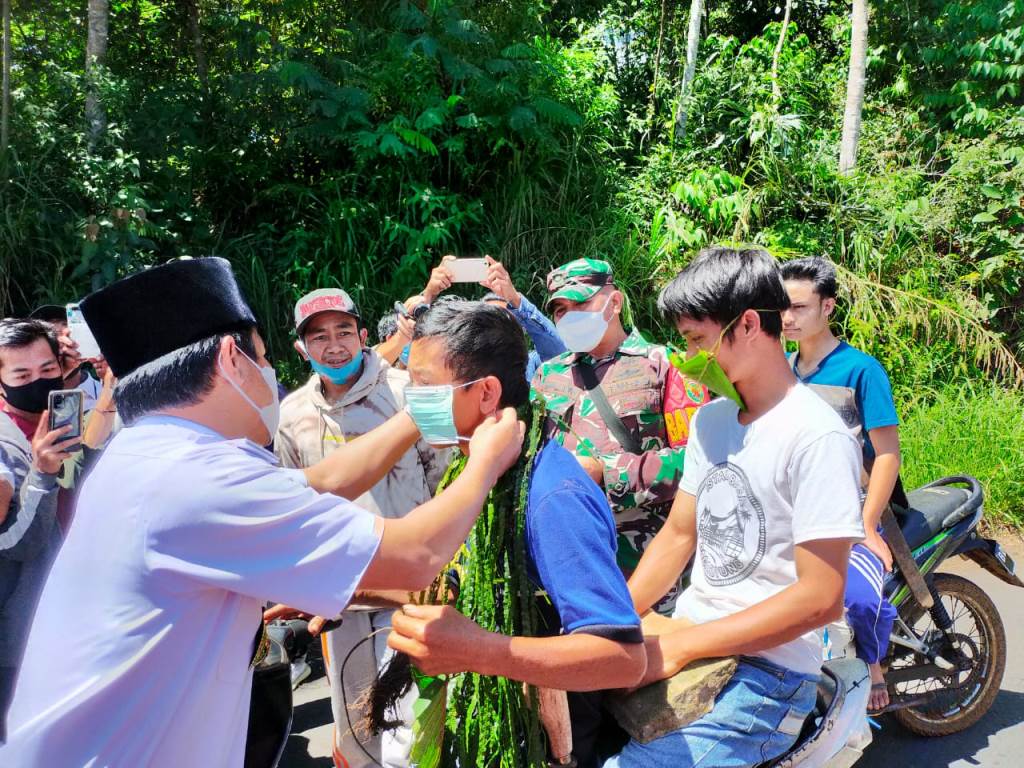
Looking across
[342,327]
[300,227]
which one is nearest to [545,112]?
[300,227]

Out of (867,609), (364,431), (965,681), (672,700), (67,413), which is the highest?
(67,413)

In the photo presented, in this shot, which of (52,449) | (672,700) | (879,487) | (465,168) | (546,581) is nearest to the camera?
(546,581)

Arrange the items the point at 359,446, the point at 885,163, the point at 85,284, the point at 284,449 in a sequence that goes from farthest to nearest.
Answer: the point at 885,163 < the point at 85,284 < the point at 284,449 < the point at 359,446

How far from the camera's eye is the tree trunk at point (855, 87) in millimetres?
9062

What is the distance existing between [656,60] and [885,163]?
3.06 meters

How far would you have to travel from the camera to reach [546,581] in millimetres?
1719

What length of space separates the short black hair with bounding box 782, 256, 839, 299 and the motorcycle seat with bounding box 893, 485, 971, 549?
3.23 feet

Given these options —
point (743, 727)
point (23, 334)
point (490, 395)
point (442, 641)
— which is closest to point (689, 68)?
point (23, 334)

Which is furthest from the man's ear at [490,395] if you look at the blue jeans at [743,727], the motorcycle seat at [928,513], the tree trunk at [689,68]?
the tree trunk at [689,68]

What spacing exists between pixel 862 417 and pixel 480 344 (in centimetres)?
218

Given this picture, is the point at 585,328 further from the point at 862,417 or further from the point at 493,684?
the point at 493,684

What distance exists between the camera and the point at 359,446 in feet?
7.68

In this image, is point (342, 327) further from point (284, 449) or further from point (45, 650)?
point (45, 650)

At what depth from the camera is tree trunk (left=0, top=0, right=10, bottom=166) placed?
705 centimetres
